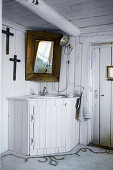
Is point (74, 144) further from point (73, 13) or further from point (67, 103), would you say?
point (73, 13)

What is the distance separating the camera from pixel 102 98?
3.50 meters

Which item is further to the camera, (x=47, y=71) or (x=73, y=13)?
(x=47, y=71)

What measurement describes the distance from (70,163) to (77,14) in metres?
2.28

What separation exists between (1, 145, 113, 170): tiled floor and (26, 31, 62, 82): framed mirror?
1.52 metres

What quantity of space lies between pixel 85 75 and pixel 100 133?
1.22 m

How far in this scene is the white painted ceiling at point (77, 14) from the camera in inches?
92.0

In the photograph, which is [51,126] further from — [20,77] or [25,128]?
[20,77]

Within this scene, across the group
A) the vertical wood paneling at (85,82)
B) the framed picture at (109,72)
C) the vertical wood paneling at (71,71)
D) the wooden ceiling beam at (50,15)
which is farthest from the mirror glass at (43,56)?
the framed picture at (109,72)

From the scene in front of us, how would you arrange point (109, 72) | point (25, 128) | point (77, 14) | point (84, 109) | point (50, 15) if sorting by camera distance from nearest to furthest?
1. point (50, 15)
2. point (77, 14)
3. point (25, 128)
4. point (84, 109)
5. point (109, 72)

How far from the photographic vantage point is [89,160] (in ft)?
8.86

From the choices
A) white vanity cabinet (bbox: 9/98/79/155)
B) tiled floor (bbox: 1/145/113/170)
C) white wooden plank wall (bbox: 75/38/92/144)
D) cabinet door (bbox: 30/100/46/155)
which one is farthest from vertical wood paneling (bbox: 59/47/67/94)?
tiled floor (bbox: 1/145/113/170)

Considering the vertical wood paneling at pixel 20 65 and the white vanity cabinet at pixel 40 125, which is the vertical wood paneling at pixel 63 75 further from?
the vertical wood paneling at pixel 20 65

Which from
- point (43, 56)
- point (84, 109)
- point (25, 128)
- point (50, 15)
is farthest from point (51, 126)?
point (50, 15)

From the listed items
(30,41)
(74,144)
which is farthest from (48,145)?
(30,41)
